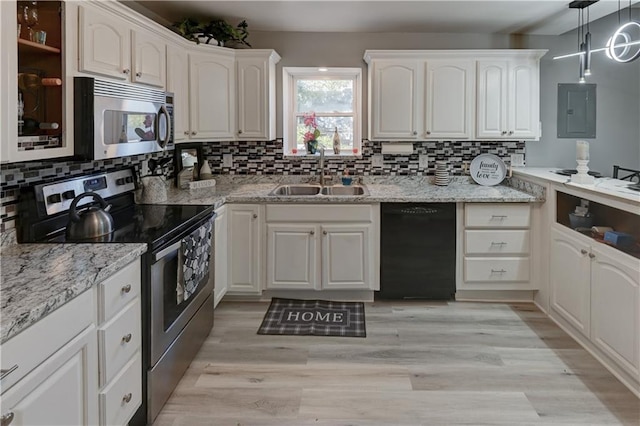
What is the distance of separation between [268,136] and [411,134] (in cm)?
119

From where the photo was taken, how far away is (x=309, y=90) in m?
4.53

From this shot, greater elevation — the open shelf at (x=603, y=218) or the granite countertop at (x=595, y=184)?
the granite countertop at (x=595, y=184)

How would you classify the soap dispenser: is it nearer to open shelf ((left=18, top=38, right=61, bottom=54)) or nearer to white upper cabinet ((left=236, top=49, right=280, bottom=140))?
white upper cabinet ((left=236, top=49, right=280, bottom=140))

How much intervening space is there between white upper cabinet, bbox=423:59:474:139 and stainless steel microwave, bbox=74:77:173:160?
7.00 ft

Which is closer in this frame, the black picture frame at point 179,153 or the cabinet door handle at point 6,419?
the cabinet door handle at point 6,419

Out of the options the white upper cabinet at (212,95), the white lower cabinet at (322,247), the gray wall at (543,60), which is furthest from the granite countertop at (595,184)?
the white upper cabinet at (212,95)

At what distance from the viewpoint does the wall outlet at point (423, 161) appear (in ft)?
14.4

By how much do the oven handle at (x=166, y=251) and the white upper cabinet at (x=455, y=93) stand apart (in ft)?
7.31

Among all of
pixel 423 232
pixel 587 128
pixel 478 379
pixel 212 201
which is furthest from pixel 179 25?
pixel 587 128

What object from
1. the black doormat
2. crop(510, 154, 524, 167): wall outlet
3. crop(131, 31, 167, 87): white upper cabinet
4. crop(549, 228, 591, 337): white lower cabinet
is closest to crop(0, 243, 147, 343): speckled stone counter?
crop(131, 31, 167, 87): white upper cabinet

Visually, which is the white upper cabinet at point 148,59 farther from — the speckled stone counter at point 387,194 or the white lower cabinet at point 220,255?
the white lower cabinet at point 220,255

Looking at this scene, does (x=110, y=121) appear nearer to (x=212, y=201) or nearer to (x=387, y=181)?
(x=212, y=201)

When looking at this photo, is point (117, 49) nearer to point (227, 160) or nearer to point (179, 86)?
point (179, 86)

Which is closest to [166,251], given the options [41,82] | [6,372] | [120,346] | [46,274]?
[120,346]
